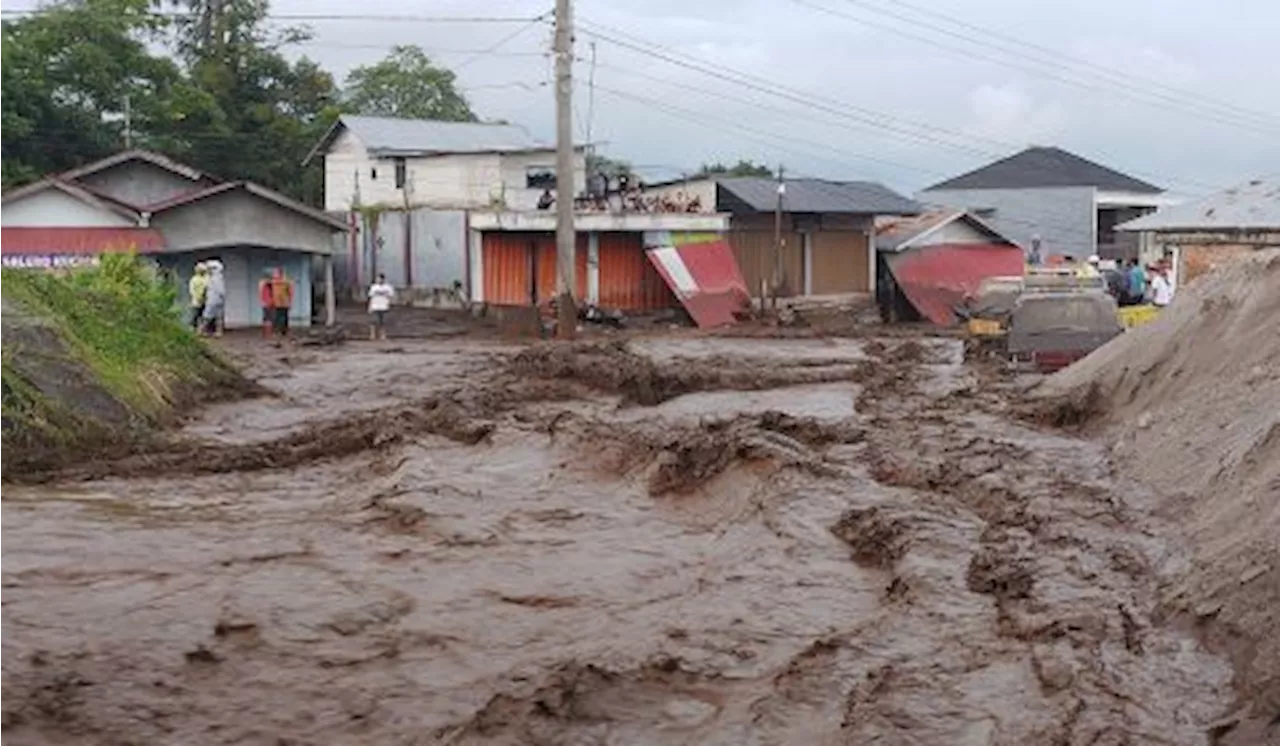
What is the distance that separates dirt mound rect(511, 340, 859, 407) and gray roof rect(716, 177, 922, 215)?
1280 centimetres

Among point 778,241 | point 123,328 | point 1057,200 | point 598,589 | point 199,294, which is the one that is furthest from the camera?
point 1057,200

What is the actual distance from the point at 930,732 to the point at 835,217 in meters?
32.7

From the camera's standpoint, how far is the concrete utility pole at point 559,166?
30906mm

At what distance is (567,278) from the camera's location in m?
31.0

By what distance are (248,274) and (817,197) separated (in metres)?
13.7

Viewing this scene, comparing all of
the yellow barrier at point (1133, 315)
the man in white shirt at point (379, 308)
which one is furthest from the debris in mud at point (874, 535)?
the man in white shirt at point (379, 308)

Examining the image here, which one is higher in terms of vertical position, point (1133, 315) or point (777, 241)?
point (777, 241)

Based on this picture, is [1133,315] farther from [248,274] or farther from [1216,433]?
[248,274]

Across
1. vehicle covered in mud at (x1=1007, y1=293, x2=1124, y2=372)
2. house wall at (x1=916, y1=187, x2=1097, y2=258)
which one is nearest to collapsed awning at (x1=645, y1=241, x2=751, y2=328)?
vehicle covered in mud at (x1=1007, y1=293, x2=1124, y2=372)

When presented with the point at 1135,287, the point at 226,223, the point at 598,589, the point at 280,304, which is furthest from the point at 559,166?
the point at 598,589

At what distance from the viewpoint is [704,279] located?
36031 mm

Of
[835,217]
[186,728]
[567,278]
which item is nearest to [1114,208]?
[835,217]

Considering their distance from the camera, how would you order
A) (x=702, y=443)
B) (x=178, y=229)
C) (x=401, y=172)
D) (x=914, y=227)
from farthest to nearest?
(x=401, y=172) → (x=914, y=227) → (x=178, y=229) → (x=702, y=443)

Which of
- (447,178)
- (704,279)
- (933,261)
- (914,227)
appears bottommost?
(704,279)
